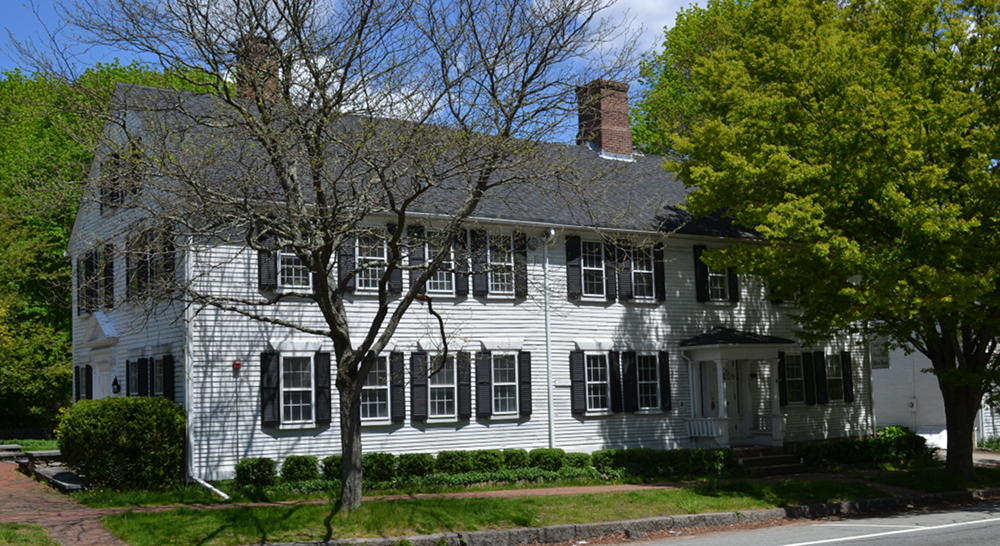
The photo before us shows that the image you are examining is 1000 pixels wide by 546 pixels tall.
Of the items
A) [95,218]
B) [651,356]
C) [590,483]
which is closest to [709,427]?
[651,356]

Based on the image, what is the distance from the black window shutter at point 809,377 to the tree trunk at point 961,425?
5080 millimetres

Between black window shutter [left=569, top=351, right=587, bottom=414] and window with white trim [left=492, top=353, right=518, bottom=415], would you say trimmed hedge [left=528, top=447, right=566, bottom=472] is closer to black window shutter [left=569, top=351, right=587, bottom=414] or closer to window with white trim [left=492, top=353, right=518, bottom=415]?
window with white trim [left=492, top=353, right=518, bottom=415]

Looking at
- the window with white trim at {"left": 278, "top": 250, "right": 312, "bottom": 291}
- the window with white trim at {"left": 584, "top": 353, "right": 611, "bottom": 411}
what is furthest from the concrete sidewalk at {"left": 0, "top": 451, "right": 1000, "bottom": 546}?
the window with white trim at {"left": 278, "top": 250, "right": 312, "bottom": 291}

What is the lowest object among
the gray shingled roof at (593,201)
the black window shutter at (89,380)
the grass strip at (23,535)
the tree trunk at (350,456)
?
the grass strip at (23,535)

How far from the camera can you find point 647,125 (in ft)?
130

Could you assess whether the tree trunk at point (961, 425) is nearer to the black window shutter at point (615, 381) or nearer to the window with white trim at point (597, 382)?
the black window shutter at point (615, 381)

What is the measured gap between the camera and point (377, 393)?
793 inches

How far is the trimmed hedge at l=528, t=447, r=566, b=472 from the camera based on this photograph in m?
20.9

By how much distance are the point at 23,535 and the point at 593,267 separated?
1413 centimetres

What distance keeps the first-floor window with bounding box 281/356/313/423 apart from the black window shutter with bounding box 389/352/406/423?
1.71 m

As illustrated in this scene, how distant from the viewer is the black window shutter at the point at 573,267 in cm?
2253

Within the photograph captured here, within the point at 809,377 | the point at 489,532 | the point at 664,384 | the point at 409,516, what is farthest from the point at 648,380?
the point at 409,516

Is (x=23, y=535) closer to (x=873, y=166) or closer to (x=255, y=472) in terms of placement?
(x=255, y=472)

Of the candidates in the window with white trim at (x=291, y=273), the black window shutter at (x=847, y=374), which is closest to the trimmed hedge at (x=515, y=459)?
the window with white trim at (x=291, y=273)
